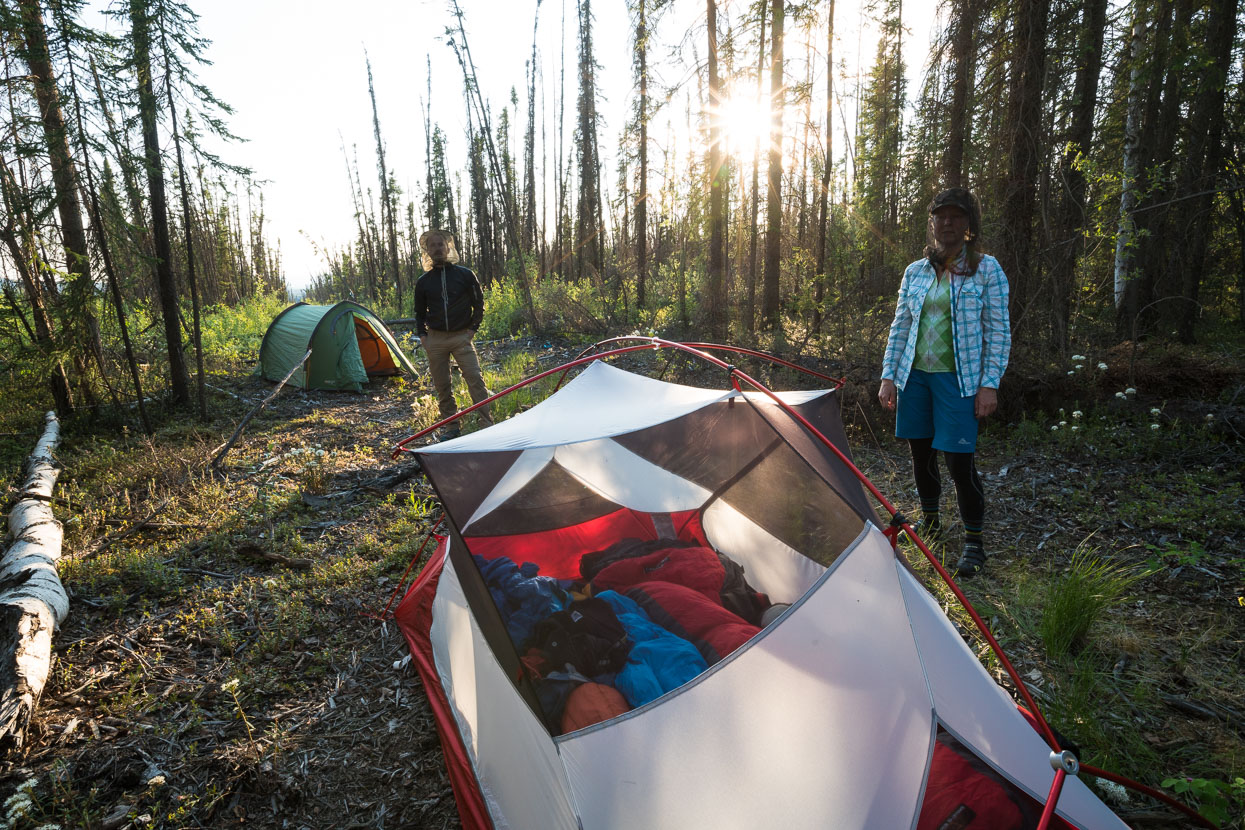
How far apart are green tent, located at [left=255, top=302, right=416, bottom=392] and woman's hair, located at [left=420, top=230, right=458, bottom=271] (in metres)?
3.32

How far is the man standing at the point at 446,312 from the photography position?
5.47m

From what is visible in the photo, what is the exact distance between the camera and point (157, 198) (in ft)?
19.5

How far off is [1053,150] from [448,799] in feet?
18.5

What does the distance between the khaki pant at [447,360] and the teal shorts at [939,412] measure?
3831 millimetres

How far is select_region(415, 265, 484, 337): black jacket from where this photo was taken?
5473mm

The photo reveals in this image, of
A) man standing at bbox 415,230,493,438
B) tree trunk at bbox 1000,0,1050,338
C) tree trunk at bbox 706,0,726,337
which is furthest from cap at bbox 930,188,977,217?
tree trunk at bbox 706,0,726,337

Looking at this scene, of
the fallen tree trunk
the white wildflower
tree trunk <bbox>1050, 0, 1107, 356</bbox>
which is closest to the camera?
the white wildflower

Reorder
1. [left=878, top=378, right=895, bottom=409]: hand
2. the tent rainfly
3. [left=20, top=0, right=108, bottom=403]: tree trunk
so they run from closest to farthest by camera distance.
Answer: the tent rainfly < [left=878, top=378, right=895, bottom=409]: hand < [left=20, top=0, right=108, bottom=403]: tree trunk

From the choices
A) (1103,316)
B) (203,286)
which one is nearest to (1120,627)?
(1103,316)

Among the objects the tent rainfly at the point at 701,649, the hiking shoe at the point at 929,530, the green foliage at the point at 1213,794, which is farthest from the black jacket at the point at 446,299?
the green foliage at the point at 1213,794

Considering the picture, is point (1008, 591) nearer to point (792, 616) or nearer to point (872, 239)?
point (792, 616)

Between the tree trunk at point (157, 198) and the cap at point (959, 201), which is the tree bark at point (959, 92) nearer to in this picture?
the cap at point (959, 201)

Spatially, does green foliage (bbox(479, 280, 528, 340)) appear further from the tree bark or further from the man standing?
the tree bark

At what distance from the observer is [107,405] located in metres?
6.43
